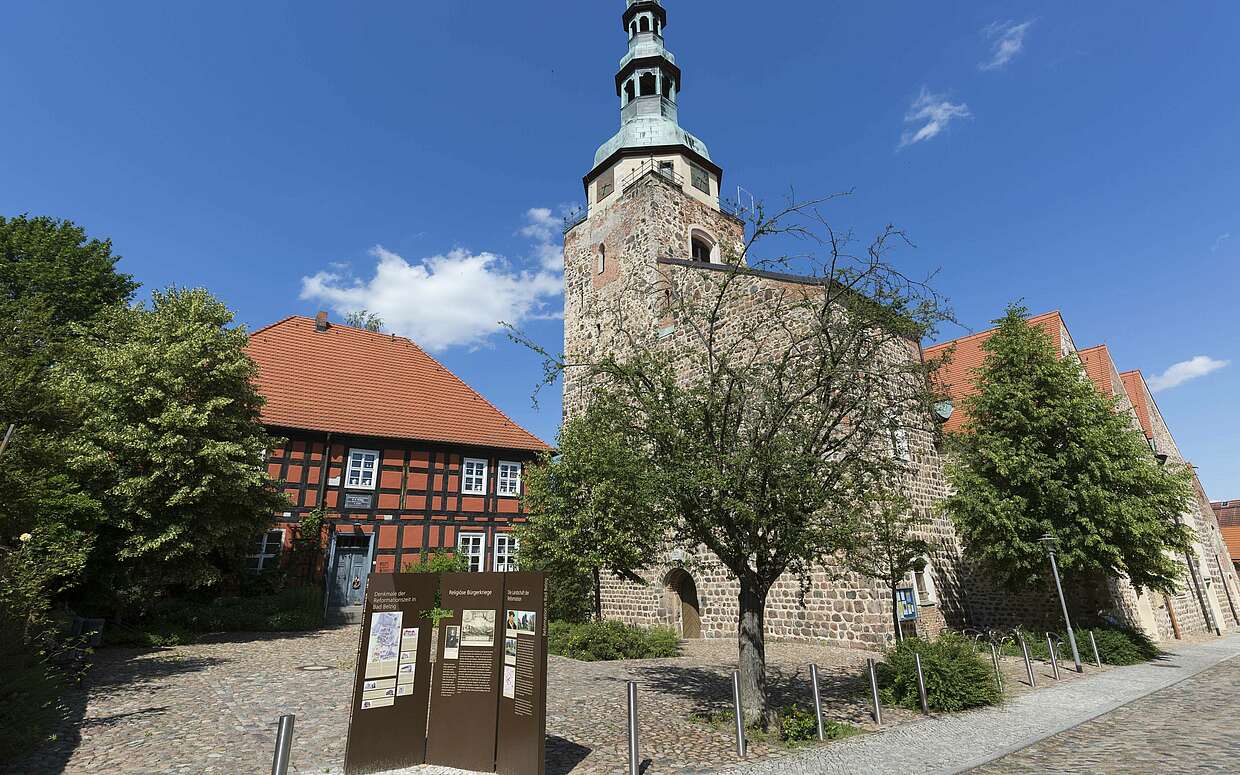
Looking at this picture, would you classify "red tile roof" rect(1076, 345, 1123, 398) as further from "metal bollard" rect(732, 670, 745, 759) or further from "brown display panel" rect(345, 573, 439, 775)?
"brown display panel" rect(345, 573, 439, 775)

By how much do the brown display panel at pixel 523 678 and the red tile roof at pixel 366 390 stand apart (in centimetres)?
1534

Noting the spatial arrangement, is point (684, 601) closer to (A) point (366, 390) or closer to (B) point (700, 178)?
(A) point (366, 390)

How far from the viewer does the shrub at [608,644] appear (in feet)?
42.5

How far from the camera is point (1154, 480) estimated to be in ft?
44.4

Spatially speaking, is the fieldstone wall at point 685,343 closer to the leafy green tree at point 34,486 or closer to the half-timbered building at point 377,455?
the half-timbered building at point 377,455

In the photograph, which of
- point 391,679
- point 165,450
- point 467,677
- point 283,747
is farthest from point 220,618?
point 283,747

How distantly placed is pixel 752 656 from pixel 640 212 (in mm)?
17003

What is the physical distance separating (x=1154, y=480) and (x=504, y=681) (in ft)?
50.9

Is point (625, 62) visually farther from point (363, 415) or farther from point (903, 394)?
point (903, 394)

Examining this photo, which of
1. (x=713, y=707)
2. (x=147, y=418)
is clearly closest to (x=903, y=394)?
(x=713, y=707)

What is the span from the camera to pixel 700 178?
79.8 ft

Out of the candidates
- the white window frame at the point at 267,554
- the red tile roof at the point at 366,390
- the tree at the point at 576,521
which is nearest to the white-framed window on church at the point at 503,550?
the red tile roof at the point at 366,390

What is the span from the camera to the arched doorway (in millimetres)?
17234

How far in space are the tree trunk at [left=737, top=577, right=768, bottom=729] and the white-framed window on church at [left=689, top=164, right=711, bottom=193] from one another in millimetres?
19650
